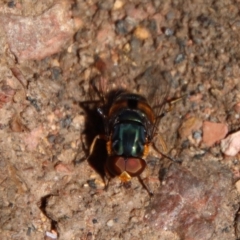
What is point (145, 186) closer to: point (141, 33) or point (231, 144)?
point (231, 144)

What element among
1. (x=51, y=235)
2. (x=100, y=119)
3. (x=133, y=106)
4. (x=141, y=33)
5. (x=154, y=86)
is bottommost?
(x=51, y=235)

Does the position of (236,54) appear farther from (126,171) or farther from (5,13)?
(5,13)

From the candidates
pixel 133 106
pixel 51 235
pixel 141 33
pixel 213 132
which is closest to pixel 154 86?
pixel 133 106

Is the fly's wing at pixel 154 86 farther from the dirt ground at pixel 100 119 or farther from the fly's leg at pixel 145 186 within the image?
the fly's leg at pixel 145 186

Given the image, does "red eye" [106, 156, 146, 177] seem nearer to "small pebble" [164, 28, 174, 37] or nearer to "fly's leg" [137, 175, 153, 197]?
"fly's leg" [137, 175, 153, 197]

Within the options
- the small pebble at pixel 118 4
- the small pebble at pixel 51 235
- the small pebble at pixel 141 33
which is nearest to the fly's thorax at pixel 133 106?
the small pebble at pixel 141 33

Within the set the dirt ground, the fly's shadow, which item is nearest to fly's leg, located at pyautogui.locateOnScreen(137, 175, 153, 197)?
the dirt ground

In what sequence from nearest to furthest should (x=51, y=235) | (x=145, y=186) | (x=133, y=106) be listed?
(x=51, y=235)
(x=145, y=186)
(x=133, y=106)
